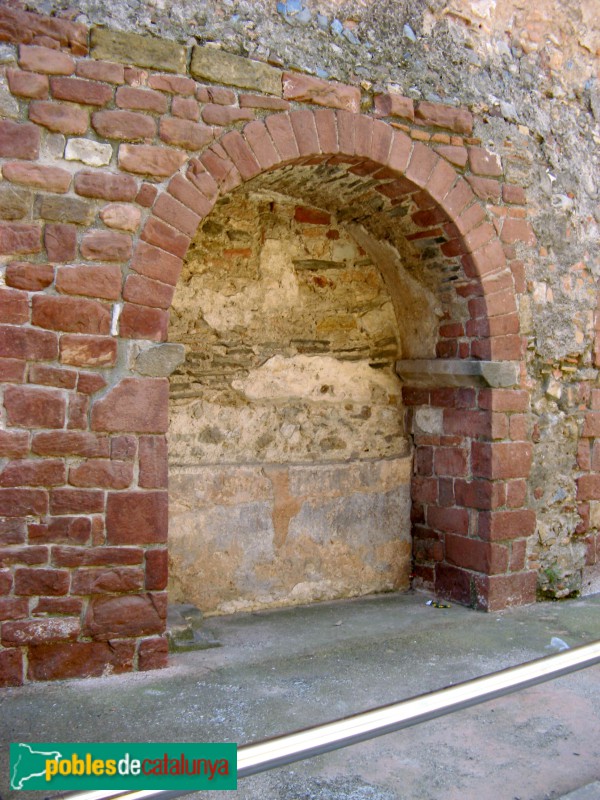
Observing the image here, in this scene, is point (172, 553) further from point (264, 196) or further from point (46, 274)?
point (264, 196)

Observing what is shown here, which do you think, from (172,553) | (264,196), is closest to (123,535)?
(172,553)

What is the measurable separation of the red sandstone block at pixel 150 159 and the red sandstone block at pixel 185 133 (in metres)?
0.05

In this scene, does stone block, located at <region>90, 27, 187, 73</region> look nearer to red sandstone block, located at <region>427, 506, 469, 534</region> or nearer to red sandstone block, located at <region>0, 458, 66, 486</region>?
red sandstone block, located at <region>0, 458, 66, 486</region>

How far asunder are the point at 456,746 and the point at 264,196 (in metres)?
3.19

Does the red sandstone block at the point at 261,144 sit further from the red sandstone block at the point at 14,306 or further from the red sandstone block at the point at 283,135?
the red sandstone block at the point at 14,306

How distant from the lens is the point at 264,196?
4492 millimetres

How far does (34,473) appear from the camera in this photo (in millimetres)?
3105

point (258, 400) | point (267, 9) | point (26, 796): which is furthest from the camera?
point (258, 400)

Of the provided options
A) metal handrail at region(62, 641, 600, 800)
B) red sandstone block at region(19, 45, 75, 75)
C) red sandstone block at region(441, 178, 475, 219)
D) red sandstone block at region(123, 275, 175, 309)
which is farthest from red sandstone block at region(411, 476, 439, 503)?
red sandstone block at region(19, 45, 75, 75)

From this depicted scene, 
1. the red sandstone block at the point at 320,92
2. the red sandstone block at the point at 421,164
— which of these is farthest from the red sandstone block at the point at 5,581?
the red sandstone block at the point at 421,164

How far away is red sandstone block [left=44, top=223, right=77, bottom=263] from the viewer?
124 inches

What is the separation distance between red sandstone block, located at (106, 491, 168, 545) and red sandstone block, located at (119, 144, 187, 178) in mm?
1454

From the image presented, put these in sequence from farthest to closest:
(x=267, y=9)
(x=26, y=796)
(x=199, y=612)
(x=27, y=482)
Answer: (x=199, y=612), (x=267, y=9), (x=27, y=482), (x=26, y=796)

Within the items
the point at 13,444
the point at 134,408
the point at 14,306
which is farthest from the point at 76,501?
the point at 14,306
